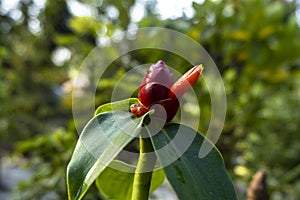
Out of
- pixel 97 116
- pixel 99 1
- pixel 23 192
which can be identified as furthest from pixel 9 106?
pixel 97 116

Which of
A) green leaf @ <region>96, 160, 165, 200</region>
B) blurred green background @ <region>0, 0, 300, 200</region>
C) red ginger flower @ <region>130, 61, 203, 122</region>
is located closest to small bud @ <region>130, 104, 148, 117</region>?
red ginger flower @ <region>130, 61, 203, 122</region>

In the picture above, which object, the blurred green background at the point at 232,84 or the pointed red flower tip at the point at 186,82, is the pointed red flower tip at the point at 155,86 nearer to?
the pointed red flower tip at the point at 186,82

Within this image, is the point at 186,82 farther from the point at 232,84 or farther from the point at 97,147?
the point at 232,84

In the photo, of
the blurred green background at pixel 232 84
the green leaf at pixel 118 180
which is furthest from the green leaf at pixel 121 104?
the blurred green background at pixel 232 84

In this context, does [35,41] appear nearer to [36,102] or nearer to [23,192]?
[36,102]

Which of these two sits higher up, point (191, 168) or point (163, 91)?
point (163, 91)

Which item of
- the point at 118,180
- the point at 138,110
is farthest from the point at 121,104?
the point at 118,180
